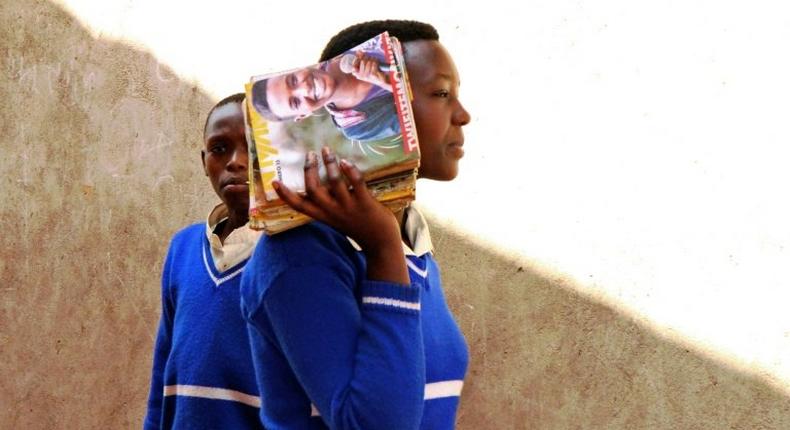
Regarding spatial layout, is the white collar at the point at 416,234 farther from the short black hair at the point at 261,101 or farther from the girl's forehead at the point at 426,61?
the short black hair at the point at 261,101

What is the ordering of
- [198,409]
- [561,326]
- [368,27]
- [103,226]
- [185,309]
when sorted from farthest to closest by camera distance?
[103,226], [561,326], [185,309], [198,409], [368,27]

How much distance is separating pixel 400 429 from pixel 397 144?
0.33 metres

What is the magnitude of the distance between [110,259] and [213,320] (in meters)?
→ 1.76

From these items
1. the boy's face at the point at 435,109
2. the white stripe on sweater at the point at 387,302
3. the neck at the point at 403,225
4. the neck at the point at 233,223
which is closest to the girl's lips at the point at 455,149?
the boy's face at the point at 435,109

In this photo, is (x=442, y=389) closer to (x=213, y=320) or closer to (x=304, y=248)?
(x=304, y=248)

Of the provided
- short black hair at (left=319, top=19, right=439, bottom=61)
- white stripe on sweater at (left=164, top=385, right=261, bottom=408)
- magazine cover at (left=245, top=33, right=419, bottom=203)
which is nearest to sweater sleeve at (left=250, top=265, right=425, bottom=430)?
magazine cover at (left=245, top=33, right=419, bottom=203)

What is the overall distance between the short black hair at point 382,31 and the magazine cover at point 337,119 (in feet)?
0.73

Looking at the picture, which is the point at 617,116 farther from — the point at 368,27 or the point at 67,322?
the point at 67,322

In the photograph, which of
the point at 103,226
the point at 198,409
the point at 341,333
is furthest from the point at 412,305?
the point at 103,226

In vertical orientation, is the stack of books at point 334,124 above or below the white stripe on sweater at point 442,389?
above

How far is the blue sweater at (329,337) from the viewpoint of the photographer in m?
1.10

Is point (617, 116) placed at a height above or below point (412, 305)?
below

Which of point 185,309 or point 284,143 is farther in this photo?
point 185,309

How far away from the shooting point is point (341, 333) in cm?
112
